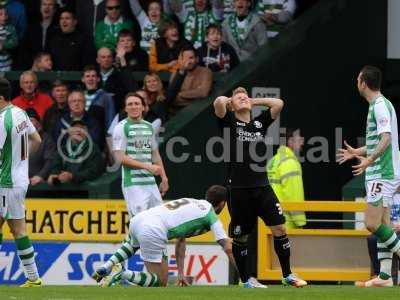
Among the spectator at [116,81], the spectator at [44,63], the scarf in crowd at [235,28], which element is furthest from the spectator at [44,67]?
the scarf in crowd at [235,28]

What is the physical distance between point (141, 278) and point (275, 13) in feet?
27.7

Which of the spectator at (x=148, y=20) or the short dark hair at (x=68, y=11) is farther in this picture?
the short dark hair at (x=68, y=11)

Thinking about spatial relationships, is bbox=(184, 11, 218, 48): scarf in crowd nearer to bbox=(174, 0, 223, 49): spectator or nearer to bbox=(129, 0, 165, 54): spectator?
bbox=(174, 0, 223, 49): spectator

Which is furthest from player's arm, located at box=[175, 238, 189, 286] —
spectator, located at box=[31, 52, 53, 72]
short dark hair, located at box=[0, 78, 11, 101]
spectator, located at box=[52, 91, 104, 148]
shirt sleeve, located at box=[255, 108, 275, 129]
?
spectator, located at box=[31, 52, 53, 72]

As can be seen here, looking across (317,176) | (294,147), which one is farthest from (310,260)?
(317,176)

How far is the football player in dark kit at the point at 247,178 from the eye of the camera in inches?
630

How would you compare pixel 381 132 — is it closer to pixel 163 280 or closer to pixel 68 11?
pixel 163 280

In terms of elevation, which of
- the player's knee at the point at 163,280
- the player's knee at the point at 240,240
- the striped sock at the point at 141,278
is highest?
the player's knee at the point at 240,240

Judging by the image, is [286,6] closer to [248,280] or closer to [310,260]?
[310,260]

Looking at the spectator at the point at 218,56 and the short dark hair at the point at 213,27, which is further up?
the short dark hair at the point at 213,27

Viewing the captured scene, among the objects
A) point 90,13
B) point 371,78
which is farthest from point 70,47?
point 371,78

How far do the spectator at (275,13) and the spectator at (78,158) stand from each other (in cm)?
350

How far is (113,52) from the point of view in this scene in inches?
894

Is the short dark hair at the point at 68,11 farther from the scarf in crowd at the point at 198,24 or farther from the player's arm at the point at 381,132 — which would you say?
the player's arm at the point at 381,132
